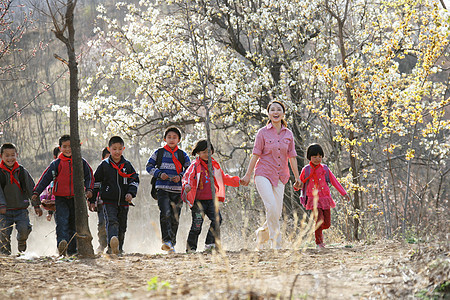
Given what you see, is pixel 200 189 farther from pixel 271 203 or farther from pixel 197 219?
pixel 271 203

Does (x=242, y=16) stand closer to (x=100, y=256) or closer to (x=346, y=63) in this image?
(x=346, y=63)

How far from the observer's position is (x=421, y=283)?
4.27 meters

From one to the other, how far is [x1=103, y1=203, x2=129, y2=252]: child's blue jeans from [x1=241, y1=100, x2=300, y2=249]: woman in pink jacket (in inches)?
83.2

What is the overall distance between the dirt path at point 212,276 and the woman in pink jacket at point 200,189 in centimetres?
112

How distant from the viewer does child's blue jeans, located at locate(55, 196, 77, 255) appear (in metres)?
7.86

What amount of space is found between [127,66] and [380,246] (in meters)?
9.13

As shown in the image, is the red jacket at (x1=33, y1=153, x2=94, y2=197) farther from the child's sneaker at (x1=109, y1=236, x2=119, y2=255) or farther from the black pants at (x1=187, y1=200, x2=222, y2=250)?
the black pants at (x1=187, y1=200, x2=222, y2=250)

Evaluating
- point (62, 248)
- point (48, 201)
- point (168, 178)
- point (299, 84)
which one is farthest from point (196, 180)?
point (299, 84)

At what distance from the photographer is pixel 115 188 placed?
8.21 m

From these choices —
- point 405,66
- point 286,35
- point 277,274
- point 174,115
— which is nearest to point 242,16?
point 286,35

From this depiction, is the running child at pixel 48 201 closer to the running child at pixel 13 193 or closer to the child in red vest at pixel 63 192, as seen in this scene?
the running child at pixel 13 193

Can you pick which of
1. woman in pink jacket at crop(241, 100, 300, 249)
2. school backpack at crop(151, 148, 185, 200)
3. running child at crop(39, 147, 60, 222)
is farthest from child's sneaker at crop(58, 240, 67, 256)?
woman in pink jacket at crop(241, 100, 300, 249)

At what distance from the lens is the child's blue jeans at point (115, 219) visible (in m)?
8.08

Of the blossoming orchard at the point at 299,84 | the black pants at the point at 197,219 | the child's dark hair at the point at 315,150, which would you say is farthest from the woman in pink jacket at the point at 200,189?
the blossoming orchard at the point at 299,84
